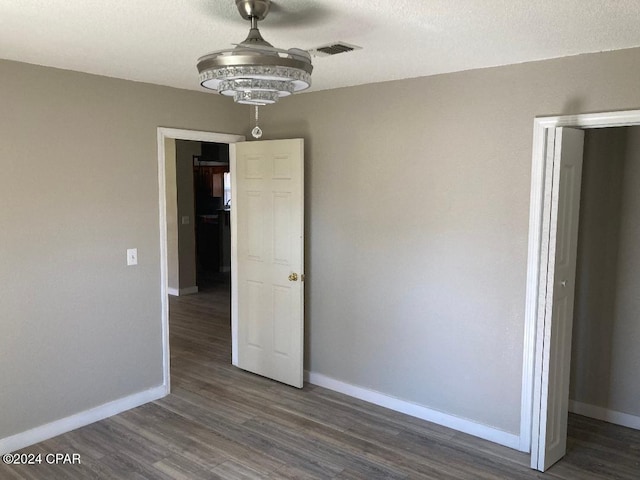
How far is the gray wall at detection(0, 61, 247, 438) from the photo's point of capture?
10.5ft

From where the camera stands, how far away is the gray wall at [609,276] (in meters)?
3.61

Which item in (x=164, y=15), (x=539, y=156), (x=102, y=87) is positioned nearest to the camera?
(x=164, y=15)

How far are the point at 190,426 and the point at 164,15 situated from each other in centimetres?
267

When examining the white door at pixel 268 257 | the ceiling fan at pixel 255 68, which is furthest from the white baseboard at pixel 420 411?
the ceiling fan at pixel 255 68

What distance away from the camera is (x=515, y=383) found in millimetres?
3324

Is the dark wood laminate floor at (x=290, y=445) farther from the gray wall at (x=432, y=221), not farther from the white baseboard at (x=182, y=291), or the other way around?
the white baseboard at (x=182, y=291)

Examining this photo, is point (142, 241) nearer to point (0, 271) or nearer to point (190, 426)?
point (0, 271)

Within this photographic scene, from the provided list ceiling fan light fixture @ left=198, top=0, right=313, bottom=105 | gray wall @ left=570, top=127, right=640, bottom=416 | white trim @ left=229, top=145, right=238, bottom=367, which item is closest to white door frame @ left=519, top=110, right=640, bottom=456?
gray wall @ left=570, top=127, right=640, bottom=416

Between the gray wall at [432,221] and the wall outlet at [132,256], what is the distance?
136cm

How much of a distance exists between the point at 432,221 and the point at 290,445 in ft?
5.78

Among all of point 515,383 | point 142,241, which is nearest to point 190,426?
point 142,241

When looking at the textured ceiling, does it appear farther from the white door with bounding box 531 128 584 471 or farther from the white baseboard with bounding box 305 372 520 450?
the white baseboard with bounding box 305 372 520 450

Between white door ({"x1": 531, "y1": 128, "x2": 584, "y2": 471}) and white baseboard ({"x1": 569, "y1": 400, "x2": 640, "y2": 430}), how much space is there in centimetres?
77

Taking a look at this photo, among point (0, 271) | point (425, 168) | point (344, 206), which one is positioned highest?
point (425, 168)
